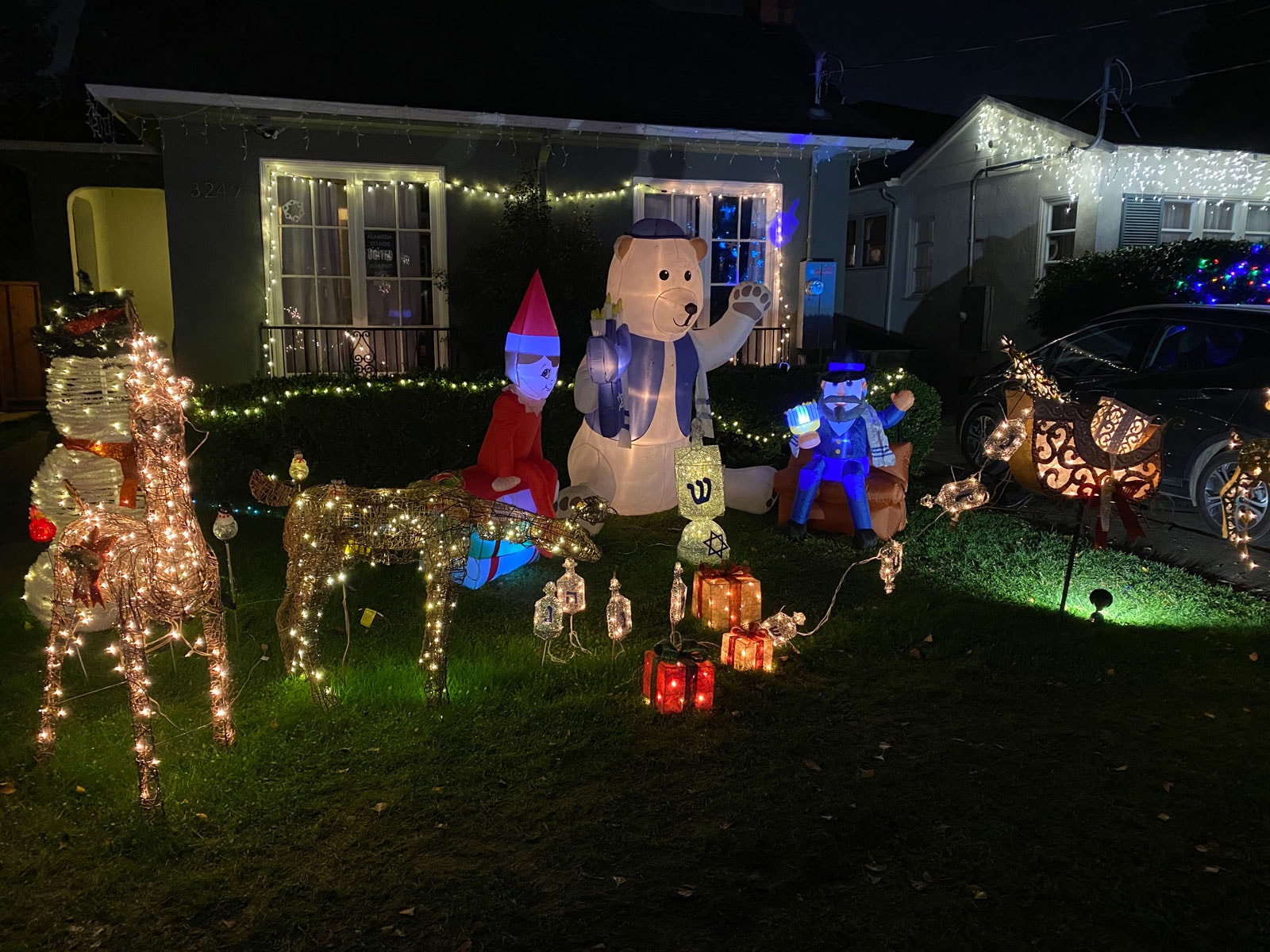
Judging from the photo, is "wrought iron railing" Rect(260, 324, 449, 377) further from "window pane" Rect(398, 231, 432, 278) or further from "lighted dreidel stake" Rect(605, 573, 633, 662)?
"lighted dreidel stake" Rect(605, 573, 633, 662)

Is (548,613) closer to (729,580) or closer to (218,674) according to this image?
(729,580)

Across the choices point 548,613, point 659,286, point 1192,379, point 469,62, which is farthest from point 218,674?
point 469,62

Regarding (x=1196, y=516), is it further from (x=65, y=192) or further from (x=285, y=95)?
(x=65, y=192)

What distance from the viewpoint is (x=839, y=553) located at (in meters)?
7.17

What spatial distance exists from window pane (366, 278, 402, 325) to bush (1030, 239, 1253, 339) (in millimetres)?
9035

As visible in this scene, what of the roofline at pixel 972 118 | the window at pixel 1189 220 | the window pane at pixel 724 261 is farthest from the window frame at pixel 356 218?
the window at pixel 1189 220

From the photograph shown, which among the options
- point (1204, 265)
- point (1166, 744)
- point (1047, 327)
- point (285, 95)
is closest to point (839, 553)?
point (1166, 744)

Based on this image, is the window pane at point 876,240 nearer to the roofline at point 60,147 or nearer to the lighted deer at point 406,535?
the roofline at point 60,147

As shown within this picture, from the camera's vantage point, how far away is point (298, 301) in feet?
37.3

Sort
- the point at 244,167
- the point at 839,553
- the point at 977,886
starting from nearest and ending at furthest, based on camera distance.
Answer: the point at 977,886 → the point at 839,553 → the point at 244,167

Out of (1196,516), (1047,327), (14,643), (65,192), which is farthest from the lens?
(1047,327)

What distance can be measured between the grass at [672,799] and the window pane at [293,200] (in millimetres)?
6817

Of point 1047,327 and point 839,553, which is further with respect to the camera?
point 1047,327

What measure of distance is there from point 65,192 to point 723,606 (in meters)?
14.1
